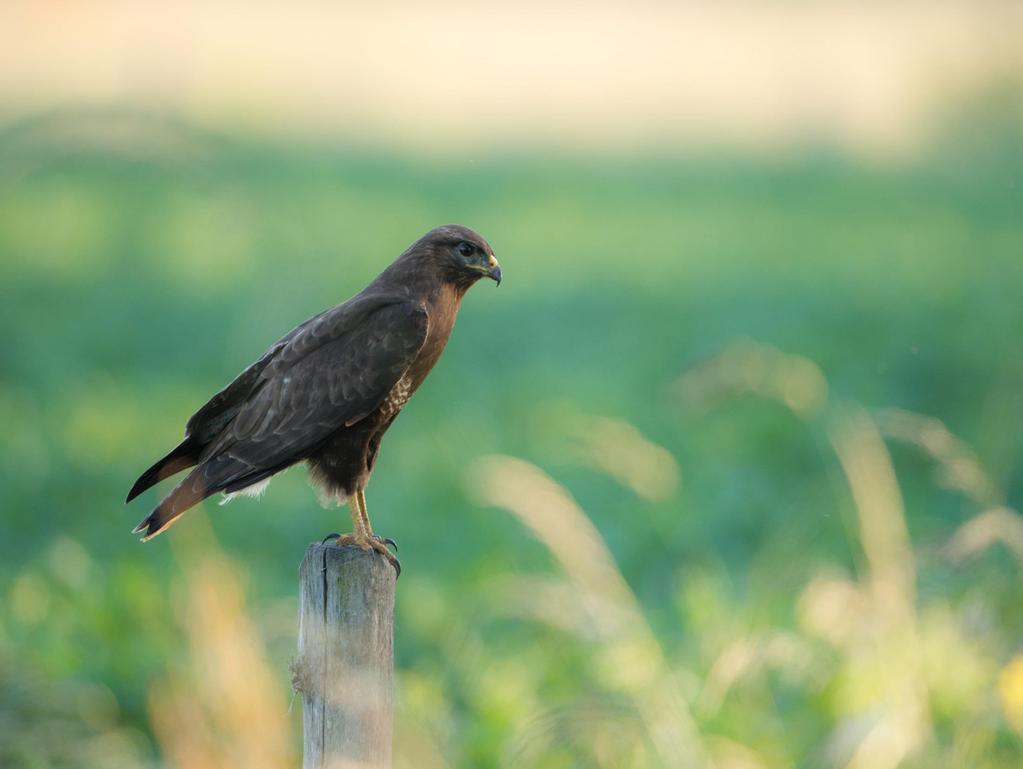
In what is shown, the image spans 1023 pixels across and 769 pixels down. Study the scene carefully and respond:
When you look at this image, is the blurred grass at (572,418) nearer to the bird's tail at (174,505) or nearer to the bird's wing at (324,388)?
the bird's wing at (324,388)

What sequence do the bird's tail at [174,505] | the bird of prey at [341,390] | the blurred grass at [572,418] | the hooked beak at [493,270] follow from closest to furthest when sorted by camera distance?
the bird's tail at [174,505], the bird of prey at [341,390], the hooked beak at [493,270], the blurred grass at [572,418]

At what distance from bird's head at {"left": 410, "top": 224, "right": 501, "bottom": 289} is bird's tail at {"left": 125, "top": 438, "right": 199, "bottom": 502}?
0.88m

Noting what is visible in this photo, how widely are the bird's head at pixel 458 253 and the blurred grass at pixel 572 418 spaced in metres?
0.68

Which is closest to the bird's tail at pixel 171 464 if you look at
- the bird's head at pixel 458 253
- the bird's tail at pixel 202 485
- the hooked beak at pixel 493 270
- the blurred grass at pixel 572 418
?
the bird's tail at pixel 202 485

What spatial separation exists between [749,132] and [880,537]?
743 inches

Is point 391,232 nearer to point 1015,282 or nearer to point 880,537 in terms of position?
point 1015,282

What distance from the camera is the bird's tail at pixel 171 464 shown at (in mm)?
3811

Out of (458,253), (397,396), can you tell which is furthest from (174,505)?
(458,253)

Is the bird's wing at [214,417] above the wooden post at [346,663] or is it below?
above

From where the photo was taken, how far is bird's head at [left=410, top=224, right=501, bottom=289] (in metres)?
3.90

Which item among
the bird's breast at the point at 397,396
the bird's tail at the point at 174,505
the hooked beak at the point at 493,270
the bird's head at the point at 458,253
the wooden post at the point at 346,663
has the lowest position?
the wooden post at the point at 346,663

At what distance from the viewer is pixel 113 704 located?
5.60 m

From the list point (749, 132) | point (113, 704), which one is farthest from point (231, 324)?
point (749, 132)

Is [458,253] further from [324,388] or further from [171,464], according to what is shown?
[171,464]
